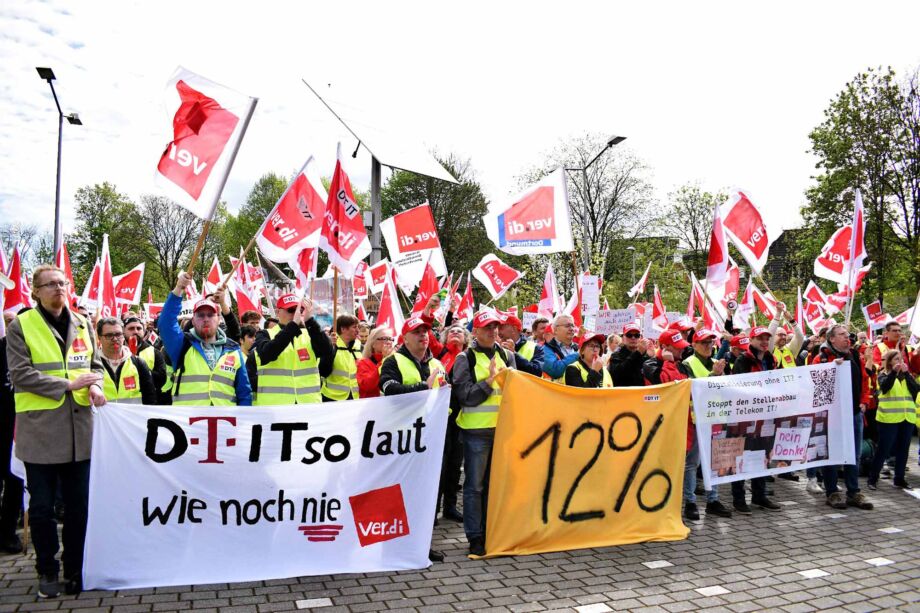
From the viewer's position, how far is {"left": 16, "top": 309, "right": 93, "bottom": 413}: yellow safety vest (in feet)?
15.4

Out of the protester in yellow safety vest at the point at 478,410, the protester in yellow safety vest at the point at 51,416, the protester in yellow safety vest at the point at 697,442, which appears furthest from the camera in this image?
the protester in yellow safety vest at the point at 697,442

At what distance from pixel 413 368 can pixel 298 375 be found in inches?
40.9

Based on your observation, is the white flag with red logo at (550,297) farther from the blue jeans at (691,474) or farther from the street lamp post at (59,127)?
the street lamp post at (59,127)

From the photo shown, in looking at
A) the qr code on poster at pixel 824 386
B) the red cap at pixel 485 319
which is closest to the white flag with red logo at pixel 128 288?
the red cap at pixel 485 319

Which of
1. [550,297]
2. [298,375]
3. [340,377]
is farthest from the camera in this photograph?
[550,297]

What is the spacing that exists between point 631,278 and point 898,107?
19972 mm

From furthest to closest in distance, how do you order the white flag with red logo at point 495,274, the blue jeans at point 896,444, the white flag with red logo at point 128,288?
the white flag with red logo at point 128,288
the white flag with red logo at point 495,274
the blue jeans at point 896,444

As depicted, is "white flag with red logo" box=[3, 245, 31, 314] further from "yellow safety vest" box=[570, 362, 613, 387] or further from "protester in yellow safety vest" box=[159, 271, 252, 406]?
"yellow safety vest" box=[570, 362, 613, 387]

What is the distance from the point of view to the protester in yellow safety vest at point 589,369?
264 inches

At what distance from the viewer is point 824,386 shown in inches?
306

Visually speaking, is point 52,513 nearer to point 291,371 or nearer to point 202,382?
point 202,382

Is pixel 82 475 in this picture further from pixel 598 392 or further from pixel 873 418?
pixel 873 418

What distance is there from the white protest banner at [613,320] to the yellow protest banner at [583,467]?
1266 millimetres

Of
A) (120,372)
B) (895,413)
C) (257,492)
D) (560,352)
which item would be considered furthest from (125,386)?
(895,413)
